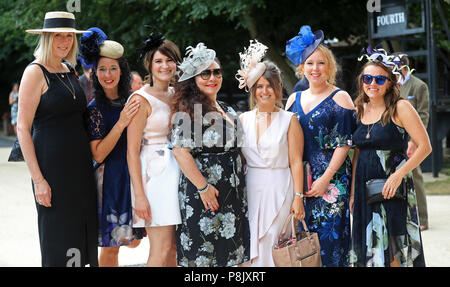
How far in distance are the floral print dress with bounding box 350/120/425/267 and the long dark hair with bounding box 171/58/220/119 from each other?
108 cm

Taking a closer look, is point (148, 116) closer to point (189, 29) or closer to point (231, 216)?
point (231, 216)

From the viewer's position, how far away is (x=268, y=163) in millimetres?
4098

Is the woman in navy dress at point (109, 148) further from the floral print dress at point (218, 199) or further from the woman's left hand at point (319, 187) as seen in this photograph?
the woman's left hand at point (319, 187)

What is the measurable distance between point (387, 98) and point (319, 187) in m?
0.78

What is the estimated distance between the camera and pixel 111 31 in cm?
1447

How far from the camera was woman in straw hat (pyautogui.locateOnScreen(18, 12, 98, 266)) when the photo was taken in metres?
3.81

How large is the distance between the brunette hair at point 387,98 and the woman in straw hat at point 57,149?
193 cm

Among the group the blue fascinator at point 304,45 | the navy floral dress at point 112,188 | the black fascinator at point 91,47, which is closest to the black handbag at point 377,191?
the blue fascinator at point 304,45

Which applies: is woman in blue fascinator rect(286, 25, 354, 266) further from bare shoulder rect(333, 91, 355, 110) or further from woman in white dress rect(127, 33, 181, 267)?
woman in white dress rect(127, 33, 181, 267)

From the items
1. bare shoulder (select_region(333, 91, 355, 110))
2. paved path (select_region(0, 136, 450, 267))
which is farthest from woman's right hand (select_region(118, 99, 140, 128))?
paved path (select_region(0, 136, 450, 267))

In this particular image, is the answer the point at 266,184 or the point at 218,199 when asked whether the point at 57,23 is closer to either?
the point at 218,199

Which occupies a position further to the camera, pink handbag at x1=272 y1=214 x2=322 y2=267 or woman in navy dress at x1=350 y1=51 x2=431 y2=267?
woman in navy dress at x1=350 y1=51 x2=431 y2=267

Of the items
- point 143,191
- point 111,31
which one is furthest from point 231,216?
point 111,31

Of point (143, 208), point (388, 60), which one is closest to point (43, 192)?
point (143, 208)
